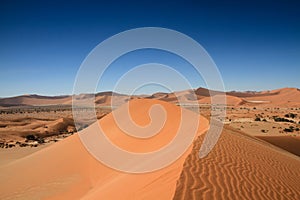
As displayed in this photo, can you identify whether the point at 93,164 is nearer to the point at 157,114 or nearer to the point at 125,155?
the point at 125,155

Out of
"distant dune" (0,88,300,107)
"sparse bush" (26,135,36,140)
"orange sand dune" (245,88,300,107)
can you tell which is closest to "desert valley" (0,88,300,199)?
"sparse bush" (26,135,36,140)

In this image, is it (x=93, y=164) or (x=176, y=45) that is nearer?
(x=93, y=164)

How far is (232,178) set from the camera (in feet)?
19.5

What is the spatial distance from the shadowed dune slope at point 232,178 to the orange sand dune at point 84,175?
326mm

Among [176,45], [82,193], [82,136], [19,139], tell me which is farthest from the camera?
[19,139]

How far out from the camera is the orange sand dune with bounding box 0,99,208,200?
584 centimetres

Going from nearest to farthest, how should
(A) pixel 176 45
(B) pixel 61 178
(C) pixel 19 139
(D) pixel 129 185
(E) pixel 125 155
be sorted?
(D) pixel 129 185, (B) pixel 61 178, (E) pixel 125 155, (A) pixel 176 45, (C) pixel 19 139

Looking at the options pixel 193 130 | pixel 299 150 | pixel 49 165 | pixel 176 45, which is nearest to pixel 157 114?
pixel 193 130

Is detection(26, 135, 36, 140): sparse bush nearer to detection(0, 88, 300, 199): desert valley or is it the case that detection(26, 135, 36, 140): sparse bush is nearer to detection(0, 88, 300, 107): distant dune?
detection(0, 88, 300, 199): desert valley

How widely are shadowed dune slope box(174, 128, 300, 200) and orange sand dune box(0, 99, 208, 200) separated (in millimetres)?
326

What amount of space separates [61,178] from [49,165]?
1640 mm

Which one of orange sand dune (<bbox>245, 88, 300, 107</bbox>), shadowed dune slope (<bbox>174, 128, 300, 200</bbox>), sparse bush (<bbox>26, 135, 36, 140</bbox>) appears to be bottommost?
sparse bush (<bbox>26, 135, 36, 140</bbox>)

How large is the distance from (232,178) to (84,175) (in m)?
6.64

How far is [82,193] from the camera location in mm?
8734
